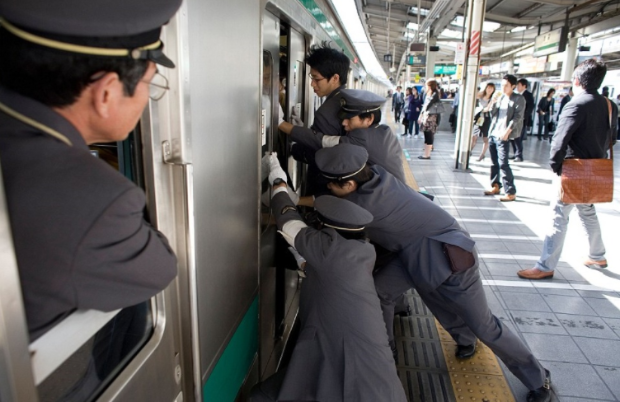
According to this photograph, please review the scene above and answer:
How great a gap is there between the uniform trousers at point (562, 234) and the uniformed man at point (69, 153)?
12.6ft

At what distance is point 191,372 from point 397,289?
1.58 meters

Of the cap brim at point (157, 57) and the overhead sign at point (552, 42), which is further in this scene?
the overhead sign at point (552, 42)

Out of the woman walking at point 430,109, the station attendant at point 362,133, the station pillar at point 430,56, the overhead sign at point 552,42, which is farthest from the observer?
the station pillar at point 430,56

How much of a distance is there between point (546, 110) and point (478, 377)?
43.0 feet

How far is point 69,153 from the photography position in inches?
30.8

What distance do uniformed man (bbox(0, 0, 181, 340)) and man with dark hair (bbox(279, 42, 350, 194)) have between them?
7.10ft

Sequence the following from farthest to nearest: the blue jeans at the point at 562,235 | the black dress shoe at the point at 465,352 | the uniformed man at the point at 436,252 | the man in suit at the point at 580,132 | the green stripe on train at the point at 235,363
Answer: the blue jeans at the point at 562,235, the man in suit at the point at 580,132, the black dress shoe at the point at 465,352, the uniformed man at the point at 436,252, the green stripe on train at the point at 235,363

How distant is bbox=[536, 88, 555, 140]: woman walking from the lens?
13547 mm

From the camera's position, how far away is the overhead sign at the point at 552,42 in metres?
12.2

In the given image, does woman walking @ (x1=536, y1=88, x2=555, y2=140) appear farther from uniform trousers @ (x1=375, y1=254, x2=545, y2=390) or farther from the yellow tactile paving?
uniform trousers @ (x1=375, y1=254, x2=545, y2=390)

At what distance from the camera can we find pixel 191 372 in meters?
1.45

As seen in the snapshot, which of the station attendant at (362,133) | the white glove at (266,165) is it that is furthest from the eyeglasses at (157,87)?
the station attendant at (362,133)

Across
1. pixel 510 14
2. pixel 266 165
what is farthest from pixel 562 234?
pixel 510 14

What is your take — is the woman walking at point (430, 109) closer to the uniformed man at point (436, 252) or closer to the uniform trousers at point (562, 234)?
the uniform trousers at point (562, 234)
